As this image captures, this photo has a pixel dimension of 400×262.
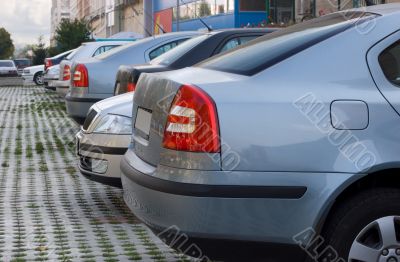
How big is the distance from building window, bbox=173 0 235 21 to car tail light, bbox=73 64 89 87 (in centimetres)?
3119

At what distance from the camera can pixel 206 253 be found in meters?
3.68

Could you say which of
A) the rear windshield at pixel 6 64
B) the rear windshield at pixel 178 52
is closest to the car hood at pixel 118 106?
the rear windshield at pixel 178 52

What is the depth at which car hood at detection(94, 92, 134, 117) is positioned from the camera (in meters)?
6.39

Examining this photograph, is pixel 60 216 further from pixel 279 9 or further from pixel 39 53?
pixel 39 53

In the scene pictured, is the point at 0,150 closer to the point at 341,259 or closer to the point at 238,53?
the point at 238,53

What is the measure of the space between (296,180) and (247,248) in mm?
410

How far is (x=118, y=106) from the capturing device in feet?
21.3

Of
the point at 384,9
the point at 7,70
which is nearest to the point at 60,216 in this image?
the point at 384,9

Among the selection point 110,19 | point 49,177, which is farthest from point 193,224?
point 110,19

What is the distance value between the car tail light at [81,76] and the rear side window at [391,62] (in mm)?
6416

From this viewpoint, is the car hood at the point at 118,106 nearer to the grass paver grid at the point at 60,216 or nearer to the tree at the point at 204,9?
the grass paver grid at the point at 60,216

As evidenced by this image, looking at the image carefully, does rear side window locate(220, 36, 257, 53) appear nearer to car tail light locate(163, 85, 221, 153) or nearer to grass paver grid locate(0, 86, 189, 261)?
grass paver grid locate(0, 86, 189, 261)

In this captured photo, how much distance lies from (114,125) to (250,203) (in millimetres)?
3006

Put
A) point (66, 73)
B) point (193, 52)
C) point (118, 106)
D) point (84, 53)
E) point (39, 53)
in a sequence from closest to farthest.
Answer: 1. point (118, 106)
2. point (193, 52)
3. point (66, 73)
4. point (84, 53)
5. point (39, 53)
